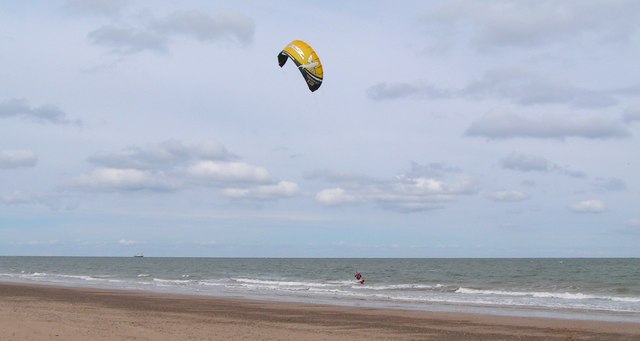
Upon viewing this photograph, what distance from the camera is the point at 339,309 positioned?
77.0ft

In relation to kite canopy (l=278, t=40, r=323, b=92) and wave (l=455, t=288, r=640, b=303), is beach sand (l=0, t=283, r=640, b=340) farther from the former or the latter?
wave (l=455, t=288, r=640, b=303)

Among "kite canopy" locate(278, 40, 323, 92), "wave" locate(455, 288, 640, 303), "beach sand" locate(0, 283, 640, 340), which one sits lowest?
"beach sand" locate(0, 283, 640, 340)

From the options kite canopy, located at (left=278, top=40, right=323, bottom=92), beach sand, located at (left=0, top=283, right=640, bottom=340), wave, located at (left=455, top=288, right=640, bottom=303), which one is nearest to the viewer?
beach sand, located at (left=0, top=283, right=640, bottom=340)

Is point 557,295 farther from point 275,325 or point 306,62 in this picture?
point 306,62

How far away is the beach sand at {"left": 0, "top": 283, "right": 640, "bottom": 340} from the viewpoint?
14.5 m

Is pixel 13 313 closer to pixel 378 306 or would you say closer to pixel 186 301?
pixel 186 301

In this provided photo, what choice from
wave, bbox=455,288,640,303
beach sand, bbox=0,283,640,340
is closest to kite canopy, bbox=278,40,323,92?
beach sand, bbox=0,283,640,340

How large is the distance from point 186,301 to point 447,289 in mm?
16426

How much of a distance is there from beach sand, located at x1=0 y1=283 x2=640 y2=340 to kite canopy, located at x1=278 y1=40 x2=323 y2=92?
6635mm

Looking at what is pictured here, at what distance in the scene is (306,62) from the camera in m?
19.0

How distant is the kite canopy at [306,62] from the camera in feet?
62.1

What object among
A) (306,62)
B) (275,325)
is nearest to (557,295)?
(275,325)

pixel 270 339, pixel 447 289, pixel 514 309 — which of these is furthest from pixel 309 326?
pixel 447 289

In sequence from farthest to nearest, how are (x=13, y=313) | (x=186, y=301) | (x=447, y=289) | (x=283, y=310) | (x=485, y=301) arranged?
(x=447, y=289) < (x=485, y=301) < (x=186, y=301) < (x=283, y=310) < (x=13, y=313)
